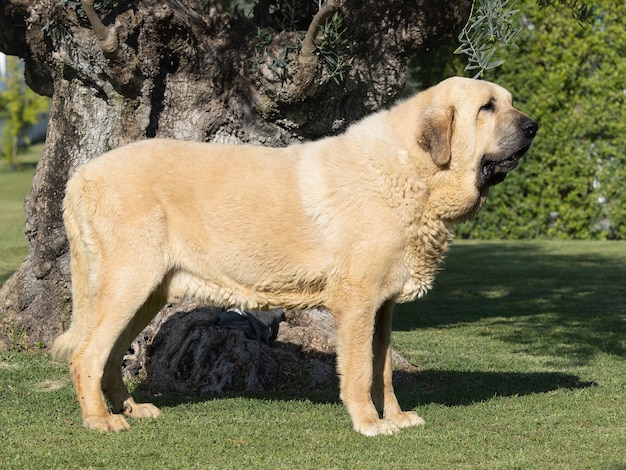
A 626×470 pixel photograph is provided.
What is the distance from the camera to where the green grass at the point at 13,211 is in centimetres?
1608

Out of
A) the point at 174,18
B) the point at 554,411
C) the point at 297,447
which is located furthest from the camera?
the point at 174,18

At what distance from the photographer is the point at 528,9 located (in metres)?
17.7

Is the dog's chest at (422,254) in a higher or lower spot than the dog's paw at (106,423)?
higher

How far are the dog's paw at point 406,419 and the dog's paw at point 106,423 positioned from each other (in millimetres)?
1665

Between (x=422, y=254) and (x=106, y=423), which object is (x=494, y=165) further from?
(x=106, y=423)

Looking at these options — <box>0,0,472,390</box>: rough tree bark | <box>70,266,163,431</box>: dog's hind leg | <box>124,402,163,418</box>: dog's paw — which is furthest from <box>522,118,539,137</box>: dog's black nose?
<box>124,402,163,418</box>: dog's paw

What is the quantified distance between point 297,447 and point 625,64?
14125 millimetres

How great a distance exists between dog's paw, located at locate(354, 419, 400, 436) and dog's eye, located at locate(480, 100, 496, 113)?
6.70 ft

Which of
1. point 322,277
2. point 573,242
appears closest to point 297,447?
point 322,277

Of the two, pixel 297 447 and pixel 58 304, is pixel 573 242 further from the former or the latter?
pixel 297 447

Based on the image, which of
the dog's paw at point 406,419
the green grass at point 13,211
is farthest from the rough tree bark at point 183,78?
the green grass at point 13,211

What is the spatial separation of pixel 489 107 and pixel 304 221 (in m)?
1.36

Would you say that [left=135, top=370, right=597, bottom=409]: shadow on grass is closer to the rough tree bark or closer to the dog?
the dog

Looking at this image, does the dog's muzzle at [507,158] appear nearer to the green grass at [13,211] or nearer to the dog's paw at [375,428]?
the dog's paw at [375,428]
